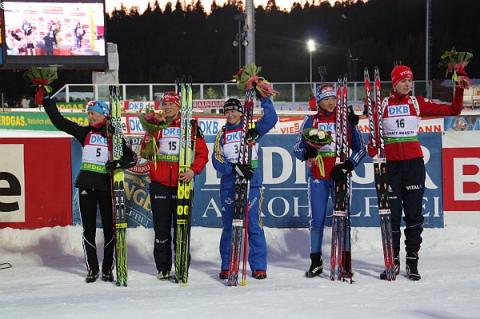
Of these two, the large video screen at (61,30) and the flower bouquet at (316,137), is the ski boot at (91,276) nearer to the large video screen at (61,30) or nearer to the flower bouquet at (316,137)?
the flower bouquet at (316,137)

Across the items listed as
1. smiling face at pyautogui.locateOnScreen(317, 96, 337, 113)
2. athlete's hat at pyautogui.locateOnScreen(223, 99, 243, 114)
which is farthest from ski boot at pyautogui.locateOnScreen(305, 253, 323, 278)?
athlete's hat at pyautogui.locateOnScreen(223, 99, 243, 114)

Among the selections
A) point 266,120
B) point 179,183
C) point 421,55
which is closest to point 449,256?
point 266,120

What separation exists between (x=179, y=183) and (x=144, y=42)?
12636 centimetres

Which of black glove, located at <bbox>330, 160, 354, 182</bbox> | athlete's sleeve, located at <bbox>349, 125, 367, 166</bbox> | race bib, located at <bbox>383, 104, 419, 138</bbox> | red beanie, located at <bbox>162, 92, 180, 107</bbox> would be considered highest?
red beanie, located at <bbox>162, 92, 180, 107</bbox>

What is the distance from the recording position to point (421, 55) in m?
77.9

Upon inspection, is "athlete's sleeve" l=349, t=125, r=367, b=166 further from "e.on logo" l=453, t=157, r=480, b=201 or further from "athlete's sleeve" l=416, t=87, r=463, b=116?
"e.on logo" l=453, t=157, r=480, b=201

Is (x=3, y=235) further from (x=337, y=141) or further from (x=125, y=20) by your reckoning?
(x=125, y=20)

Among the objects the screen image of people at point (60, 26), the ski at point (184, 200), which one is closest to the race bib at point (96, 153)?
the ski at point (184, 200)

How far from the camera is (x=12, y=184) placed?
26.0 ft

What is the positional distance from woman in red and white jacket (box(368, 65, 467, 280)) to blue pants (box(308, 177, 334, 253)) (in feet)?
1.72

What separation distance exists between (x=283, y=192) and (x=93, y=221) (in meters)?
2.72

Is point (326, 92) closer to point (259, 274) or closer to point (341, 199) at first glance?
point (341, 199)

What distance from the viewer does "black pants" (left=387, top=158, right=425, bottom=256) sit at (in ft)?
19.5

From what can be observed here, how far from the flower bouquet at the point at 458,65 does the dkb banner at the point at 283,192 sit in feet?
7.06
